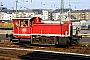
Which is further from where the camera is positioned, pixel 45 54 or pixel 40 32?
pixel 40 32

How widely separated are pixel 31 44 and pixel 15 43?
5.86ft

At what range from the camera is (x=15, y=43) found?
21500mm

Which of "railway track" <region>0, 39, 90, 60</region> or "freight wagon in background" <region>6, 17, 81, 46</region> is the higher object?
"freight wagon in background" <region>6, 17, 81, 46</region>

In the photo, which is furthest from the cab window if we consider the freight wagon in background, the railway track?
the railway track

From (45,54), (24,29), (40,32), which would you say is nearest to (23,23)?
(24,29)

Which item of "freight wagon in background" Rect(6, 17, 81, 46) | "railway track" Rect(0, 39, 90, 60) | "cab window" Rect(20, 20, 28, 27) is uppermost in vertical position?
"cab window" Rect(20, 20, 28, 27)

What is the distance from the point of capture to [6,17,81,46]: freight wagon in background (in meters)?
19.6

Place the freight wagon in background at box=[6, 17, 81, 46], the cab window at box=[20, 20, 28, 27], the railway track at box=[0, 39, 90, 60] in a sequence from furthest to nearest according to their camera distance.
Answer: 1. the cab window at box=[20, 20, 28, 27]
2. the freight wagon in background at box=[6, 17, 81, 46]
3. the railway track at box=[0, 39, 90, 60]

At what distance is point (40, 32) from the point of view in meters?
20.4

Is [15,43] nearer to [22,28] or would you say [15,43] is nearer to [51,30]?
[22,28]

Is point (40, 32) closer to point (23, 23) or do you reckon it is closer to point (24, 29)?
point (24, 29)

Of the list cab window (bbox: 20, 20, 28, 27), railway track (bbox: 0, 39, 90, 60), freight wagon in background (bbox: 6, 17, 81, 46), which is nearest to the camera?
railway track (bbox: 0, 39, 90, 60)

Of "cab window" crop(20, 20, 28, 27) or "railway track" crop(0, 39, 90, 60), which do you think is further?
"cab window" crop(20, 20, 28, 27)

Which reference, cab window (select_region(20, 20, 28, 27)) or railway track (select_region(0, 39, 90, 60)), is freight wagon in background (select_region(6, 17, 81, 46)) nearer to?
cab window (select_region(20, 20, 28, 27))
